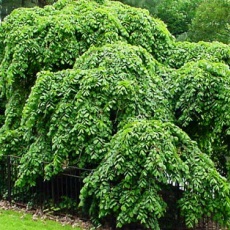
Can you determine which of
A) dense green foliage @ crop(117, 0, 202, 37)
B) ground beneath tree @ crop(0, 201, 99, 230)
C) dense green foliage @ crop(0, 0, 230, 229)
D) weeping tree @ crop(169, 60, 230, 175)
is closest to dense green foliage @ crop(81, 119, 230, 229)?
dense green foliage @ crop(0, 0, 230, 229)

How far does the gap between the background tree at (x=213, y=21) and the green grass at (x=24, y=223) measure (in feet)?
49.1

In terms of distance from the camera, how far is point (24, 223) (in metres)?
8.18

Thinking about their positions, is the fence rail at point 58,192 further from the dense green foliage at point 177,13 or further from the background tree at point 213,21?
the dense green foliage at point 177,13

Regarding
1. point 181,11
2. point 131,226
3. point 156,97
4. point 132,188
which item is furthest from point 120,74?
point 181,11

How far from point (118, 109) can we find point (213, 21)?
14671 millimetres

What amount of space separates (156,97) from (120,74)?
0.83 meters

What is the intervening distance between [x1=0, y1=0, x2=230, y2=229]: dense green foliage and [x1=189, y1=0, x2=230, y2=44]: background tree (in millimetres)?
11206

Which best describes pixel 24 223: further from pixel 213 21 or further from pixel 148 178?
pixel 213 21

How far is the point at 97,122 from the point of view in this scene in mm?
7824

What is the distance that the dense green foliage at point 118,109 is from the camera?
7.15 meters

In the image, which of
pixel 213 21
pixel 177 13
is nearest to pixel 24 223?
pixel 213 21

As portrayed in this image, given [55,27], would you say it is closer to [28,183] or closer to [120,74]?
[120,74]

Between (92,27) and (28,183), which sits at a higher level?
(92,27)

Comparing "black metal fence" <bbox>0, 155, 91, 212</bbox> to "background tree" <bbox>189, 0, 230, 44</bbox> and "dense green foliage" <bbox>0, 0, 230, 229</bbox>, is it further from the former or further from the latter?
"background tree" <bbox>189, 0, 230, 44</bbox>
